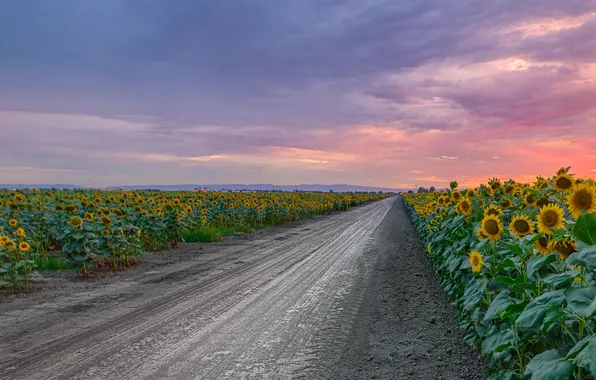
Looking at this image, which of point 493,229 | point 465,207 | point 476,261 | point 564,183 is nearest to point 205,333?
point 476,261

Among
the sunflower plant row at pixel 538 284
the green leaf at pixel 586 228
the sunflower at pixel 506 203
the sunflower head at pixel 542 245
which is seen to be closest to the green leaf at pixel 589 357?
the sunflower plant row at pixel 538 284

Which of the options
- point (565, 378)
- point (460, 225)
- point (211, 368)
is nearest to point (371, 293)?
point (460, 225)

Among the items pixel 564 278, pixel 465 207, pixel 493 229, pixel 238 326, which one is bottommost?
pixel 238 326

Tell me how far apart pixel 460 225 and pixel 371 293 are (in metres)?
2.75

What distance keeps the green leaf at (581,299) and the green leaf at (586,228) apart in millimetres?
274

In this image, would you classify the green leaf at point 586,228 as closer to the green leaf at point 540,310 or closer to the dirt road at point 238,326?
the green leaf at point 540,310

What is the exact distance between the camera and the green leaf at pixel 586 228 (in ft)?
8.03

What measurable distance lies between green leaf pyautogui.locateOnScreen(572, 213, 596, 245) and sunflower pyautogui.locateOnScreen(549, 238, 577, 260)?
30.7 inches

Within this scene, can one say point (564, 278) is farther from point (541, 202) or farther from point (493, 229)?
point (541, 202)

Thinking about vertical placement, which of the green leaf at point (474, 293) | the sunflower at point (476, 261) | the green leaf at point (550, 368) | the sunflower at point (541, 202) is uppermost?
the sunflower at point (541, 202)

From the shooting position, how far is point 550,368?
2.49 metres

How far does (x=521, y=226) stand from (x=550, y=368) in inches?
86.8

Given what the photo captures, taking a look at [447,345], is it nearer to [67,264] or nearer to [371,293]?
[371,293]

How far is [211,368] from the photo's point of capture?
4996mm
